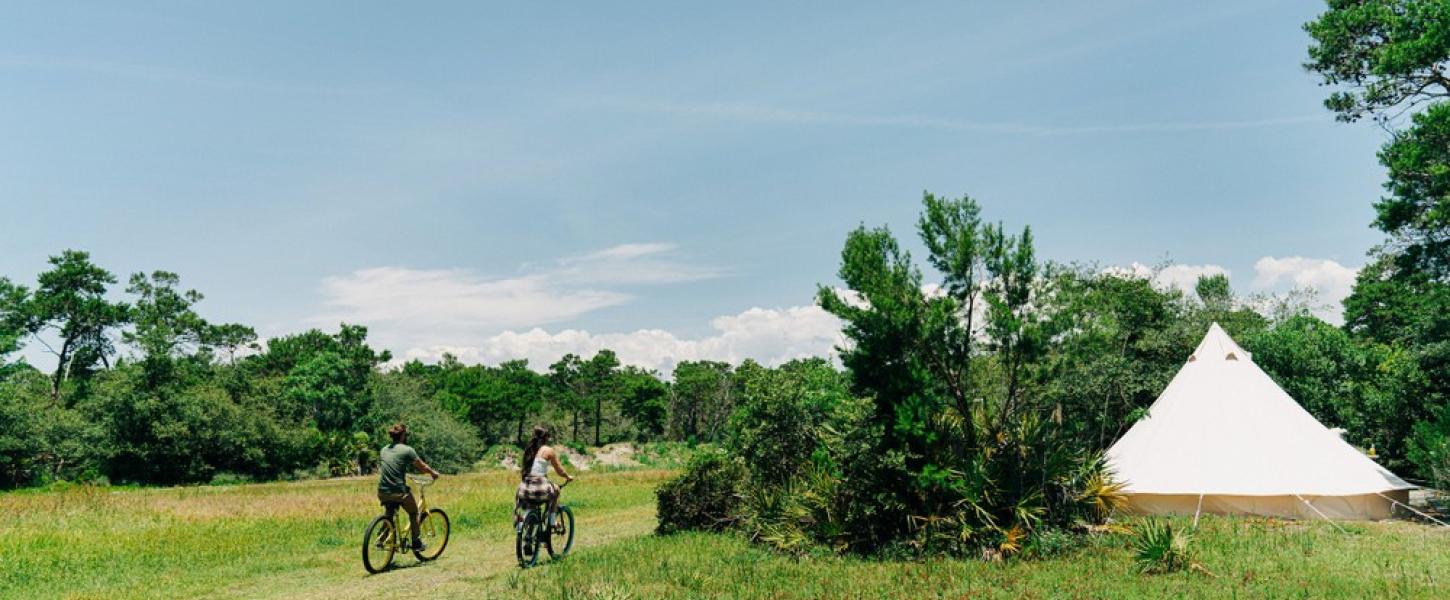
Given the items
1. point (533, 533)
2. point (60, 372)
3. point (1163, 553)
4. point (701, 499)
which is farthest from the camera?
point (60, 372)

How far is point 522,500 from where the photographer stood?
11.5 m

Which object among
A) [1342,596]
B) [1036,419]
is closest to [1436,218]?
[1036,419]

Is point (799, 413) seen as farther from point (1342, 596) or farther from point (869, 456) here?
point (1342, 596)

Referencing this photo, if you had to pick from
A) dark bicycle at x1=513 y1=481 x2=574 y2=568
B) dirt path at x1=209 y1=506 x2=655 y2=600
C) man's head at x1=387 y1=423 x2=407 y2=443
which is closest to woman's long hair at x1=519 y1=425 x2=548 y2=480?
dark bicycle at x1=513 y1=481 x2=574 y2=568

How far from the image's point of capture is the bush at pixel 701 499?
48.4ft

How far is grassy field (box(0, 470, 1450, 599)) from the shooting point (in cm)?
937

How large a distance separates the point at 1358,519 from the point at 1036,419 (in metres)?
8.96

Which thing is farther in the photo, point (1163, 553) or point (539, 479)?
point (539, 479)

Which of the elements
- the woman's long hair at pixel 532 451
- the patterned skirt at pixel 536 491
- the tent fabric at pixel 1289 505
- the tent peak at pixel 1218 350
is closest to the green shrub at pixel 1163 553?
the tent fabric at pixel 1289 505

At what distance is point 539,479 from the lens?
1156 centimetres

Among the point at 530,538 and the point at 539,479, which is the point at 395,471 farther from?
the point at 530,538

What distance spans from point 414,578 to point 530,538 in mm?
1602

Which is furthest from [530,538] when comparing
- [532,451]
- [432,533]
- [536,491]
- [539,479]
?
[432,533]

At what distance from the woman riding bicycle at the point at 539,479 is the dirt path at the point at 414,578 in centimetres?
91
